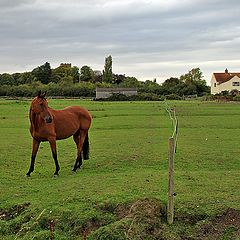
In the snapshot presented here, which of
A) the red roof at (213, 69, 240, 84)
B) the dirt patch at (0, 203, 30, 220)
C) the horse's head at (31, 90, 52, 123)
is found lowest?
the dirt patch at (0, 203, 30, 220)

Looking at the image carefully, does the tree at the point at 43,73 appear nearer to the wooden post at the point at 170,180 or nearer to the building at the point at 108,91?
the building at the point at 108,91

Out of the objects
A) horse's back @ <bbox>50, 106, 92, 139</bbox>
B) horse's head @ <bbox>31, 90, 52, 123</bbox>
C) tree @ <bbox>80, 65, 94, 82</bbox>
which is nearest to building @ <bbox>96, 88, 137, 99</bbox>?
tree @ <bbox>80, 65, 94, 82</bbox>

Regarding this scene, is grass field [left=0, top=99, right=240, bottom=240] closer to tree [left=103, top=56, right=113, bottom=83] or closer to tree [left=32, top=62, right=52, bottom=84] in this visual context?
tree [left=32, top=62, right=52, bottom=84]

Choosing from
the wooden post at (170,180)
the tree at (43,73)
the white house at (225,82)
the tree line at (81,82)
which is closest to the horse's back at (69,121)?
the wooden post at (170,180)

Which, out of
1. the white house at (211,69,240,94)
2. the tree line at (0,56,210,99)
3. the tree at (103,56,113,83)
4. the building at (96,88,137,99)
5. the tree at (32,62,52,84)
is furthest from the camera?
the tree at (103,56,113,83)

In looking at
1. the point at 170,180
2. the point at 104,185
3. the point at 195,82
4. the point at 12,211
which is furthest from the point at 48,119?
the point at 195,82

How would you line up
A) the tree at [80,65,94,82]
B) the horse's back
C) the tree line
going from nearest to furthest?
1. the horse's back
2. the tree line
3. the tree at [80,65,94,82]

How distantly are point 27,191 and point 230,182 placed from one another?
471 centimetres

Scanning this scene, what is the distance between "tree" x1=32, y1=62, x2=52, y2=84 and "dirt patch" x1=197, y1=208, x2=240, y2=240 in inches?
4525

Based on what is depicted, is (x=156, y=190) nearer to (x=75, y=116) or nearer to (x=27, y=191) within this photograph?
(x=27, y=191)

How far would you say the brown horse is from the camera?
11.0 meters

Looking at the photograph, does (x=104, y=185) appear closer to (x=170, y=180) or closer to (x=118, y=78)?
(x=170, y=180)

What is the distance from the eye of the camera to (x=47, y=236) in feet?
22.5

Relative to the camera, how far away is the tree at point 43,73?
12028cm
